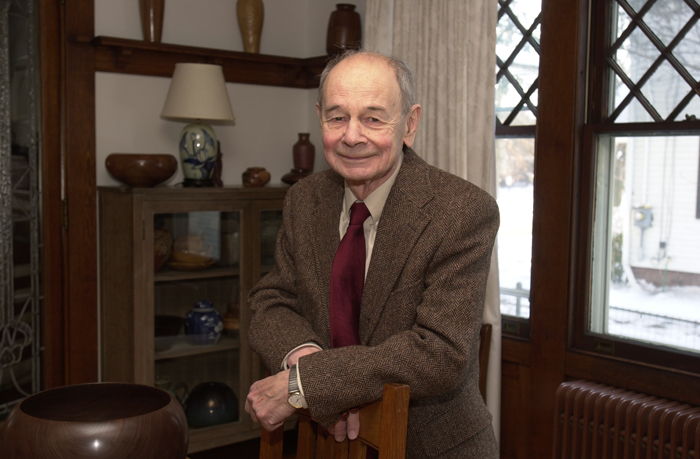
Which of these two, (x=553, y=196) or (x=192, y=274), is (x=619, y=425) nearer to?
(x=553, y=196)

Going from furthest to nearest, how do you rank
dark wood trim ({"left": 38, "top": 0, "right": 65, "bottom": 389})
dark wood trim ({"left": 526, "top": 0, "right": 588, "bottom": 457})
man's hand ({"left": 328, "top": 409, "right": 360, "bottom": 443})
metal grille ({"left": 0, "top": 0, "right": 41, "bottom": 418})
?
dark wood trim ({"left": 38, "top": 0, "right": 65, "bottom": 389}) → metal grille ({"left": 0, "top": 0, "right": 41, "bottom": 418}) → dark wood trim ({"left": 526, "top": 0, "right": 588, "bottom": 457}) → man's hand ({"left": 328, "top": 409, "right": 360, "bottom": 443})

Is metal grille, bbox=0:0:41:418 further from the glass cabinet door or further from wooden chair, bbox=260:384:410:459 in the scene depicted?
wooden chair, bbox=260:384:410:459

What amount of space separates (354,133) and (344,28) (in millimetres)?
1952

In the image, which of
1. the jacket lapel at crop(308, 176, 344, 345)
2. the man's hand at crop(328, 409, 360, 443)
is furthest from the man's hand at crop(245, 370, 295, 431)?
the jacket lapel at crop(308, 176, 344, 345)

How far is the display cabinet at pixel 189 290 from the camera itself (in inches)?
114

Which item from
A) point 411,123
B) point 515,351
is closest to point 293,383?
point 411,123

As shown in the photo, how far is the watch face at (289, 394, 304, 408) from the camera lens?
133 cm

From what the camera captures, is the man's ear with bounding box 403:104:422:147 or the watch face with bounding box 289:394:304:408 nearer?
the watch face with bounding box 289:394:304:408

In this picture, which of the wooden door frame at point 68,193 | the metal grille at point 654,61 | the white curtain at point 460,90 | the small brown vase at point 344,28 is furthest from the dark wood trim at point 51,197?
the metal grille at point 654,61

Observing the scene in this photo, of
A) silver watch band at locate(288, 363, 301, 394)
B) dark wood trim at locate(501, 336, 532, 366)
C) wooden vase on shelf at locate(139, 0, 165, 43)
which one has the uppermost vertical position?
wooden vase on shelf at locate(139, 0, 165, 43)

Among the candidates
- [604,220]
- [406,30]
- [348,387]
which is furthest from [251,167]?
[348,387]

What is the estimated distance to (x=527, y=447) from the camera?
2.64m

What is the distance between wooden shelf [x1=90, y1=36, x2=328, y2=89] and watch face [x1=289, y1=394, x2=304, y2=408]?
6.67ft


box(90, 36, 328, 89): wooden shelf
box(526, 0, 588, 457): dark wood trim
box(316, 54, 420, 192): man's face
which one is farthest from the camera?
box(90, 36, 328, 89): wooden shelf
